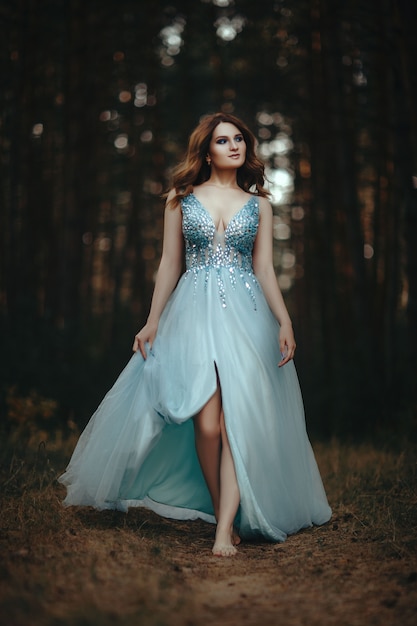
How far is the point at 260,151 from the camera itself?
2073cm

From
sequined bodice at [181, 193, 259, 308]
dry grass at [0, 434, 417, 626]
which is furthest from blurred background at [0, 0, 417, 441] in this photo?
dry grass at [0, 434, 417, 626]

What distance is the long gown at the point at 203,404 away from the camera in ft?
15.9

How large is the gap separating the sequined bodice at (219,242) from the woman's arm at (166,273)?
71mm

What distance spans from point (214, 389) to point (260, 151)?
16550 millimetres

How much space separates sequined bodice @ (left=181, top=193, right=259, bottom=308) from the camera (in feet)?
17.1

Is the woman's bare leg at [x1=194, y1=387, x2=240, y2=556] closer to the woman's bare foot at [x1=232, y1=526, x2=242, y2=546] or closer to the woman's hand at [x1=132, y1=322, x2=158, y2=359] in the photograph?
the woman's bare foot at [x1=232, y1=526, x2=242, y2=546]

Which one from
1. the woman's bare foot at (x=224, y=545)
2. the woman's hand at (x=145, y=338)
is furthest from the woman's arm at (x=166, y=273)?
the woman's bare foot at (x=224, y=545)

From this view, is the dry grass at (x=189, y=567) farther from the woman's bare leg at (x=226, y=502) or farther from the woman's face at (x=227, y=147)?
the woman's face at (x=227, y=147)

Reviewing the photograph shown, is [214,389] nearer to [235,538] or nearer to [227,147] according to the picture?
[235,538]

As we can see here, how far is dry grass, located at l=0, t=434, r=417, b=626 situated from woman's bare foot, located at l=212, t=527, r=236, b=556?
0.06 metres

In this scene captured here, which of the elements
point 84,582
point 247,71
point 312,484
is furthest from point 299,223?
point 84,582

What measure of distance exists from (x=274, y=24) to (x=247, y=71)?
156 centimetres

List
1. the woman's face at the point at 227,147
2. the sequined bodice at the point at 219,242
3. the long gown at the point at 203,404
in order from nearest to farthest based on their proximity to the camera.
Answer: the long gown at the point at 203,404 → the sequined bodice at the point at 219,242 → the woman's face at the point at 227,147

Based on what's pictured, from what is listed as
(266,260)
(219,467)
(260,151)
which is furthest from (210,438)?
(260,151)
